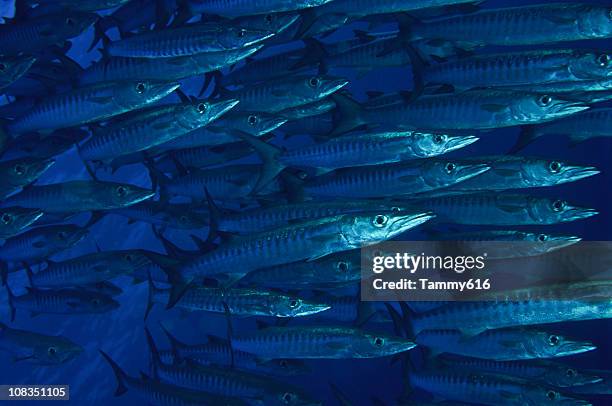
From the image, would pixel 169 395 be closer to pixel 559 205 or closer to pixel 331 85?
pixel 331 85

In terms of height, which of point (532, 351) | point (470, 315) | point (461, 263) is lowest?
point (532, 351)

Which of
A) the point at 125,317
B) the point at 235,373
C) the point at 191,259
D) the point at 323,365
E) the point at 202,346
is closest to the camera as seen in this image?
the point at 191,259

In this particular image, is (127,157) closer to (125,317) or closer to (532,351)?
(532,351)

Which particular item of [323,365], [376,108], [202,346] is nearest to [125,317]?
[323,365]

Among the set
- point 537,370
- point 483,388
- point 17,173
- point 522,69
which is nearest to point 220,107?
point 17,173

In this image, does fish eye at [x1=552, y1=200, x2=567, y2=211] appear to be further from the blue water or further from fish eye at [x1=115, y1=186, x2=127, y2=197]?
the blue water

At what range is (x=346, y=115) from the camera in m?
5.20

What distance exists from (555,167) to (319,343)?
257cm

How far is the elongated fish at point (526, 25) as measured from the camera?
4.49m

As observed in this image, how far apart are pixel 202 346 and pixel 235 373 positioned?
0.63 metres

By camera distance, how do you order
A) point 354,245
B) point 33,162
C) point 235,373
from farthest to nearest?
point 235,373
point 33,162
point 354,245

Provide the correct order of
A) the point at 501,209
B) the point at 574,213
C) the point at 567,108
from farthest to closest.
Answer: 1. the point at 501,209
2. the point at 574,213
3. the point at 567,108

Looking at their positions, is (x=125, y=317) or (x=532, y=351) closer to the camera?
(x=532, y=351)

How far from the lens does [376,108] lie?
16.9 feet
